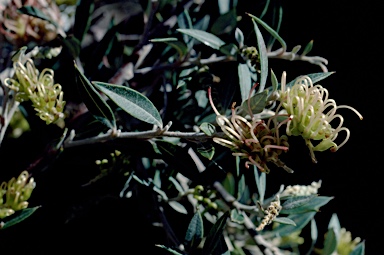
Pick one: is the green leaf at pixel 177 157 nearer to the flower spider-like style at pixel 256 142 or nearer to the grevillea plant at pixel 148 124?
the grevillea plant at pixel 148 124

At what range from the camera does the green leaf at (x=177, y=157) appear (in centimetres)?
72

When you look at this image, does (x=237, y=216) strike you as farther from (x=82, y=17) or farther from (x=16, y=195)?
(x=82, y=17)

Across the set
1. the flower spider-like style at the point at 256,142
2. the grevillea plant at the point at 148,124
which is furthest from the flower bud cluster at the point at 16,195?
the flower spider-like style at the point at 256,142

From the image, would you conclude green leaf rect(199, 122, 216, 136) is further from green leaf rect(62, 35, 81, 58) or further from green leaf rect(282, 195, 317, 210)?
green leaf rect(62, 35, 81, 58)

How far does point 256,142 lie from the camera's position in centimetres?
59

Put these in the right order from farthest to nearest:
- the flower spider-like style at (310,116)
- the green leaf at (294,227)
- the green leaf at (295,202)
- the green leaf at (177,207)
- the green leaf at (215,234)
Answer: the green leaf at (294,227) → the green leaf at (177,207) → the green leaf at (295,202) → the green leaf at (215,234) → the flower spider-like style at (310,116)

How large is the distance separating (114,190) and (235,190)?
0.25m

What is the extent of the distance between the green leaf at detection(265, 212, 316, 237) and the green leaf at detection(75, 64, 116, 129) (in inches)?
20.0

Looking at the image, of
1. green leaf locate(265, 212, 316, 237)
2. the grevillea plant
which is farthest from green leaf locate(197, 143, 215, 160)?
green leaf locate(265, 212, 316, 237)

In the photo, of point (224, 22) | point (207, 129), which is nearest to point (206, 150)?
point (207, 129)

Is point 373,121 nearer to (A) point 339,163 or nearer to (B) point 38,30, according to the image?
(A) point 339,163

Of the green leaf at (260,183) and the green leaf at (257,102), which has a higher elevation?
the green leaf at (257,102)

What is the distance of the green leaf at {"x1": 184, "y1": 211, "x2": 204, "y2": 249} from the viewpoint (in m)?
0.77

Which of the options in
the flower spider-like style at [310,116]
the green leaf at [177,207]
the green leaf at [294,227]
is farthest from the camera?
the green leaf at [294,227]
